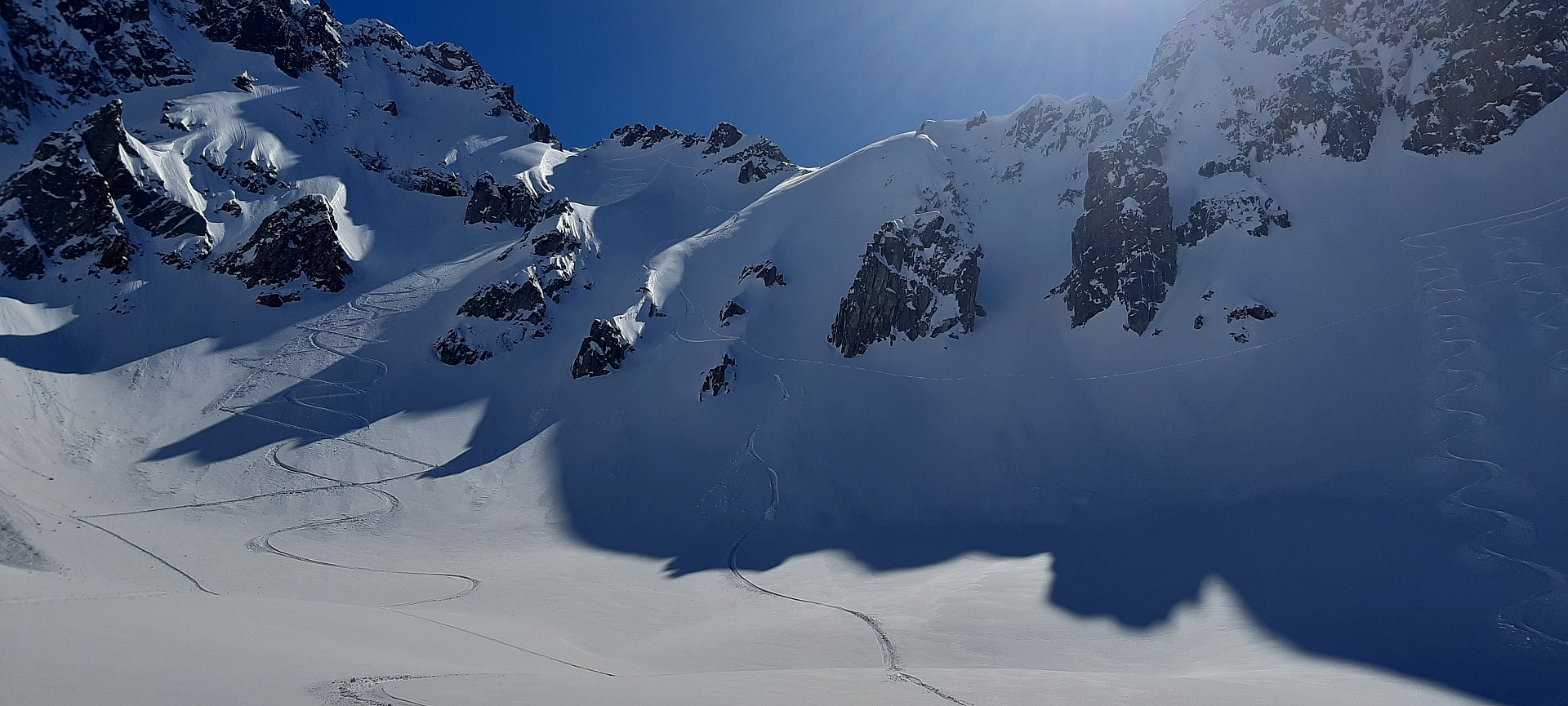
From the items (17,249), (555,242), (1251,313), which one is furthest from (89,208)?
(1251,313)

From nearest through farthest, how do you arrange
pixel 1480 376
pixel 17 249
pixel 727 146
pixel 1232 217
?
pixel 1480 376 < pixel 1232 217 < pixel 17 249 < pixel 727 146

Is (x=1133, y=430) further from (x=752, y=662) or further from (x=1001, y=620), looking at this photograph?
(x=752, y=662)

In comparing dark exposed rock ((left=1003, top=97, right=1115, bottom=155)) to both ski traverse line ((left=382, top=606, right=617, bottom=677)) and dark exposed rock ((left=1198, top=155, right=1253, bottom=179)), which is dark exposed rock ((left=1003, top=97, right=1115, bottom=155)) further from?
ski traverse line ((left=382, top=606, right=617, bottom=677))

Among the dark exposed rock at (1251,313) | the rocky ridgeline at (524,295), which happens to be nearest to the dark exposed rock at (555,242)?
the rocky ridgeline at (524,295)

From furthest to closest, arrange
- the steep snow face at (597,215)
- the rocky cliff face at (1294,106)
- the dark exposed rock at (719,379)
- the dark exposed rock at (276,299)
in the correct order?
1. the dark exposed rock at (276,299)
2. the steep snow face at (597,215)
3. the dark exposed rock at (719,379)
4. the rocky cliff face at (1294,106)

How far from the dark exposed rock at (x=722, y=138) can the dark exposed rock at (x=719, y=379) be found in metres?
50.9

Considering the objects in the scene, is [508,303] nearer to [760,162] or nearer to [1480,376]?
[760,162]

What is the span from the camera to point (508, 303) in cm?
5275

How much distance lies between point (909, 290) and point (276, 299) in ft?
161

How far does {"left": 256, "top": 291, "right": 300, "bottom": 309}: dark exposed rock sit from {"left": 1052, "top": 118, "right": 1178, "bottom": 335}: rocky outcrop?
193 ft

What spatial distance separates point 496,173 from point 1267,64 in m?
76.3

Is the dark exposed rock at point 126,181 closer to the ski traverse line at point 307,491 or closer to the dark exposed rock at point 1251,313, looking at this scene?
the ski traverse line at point 307,491

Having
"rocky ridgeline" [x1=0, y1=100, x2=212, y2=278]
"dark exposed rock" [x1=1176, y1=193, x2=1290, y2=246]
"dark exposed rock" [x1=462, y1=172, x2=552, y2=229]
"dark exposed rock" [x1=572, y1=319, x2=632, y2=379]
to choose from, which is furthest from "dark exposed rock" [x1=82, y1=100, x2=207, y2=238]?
"dark exposed rock" [x1=1176, y1=193, x2=1290, y2=246]

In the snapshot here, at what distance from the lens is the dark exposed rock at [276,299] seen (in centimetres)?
5103
